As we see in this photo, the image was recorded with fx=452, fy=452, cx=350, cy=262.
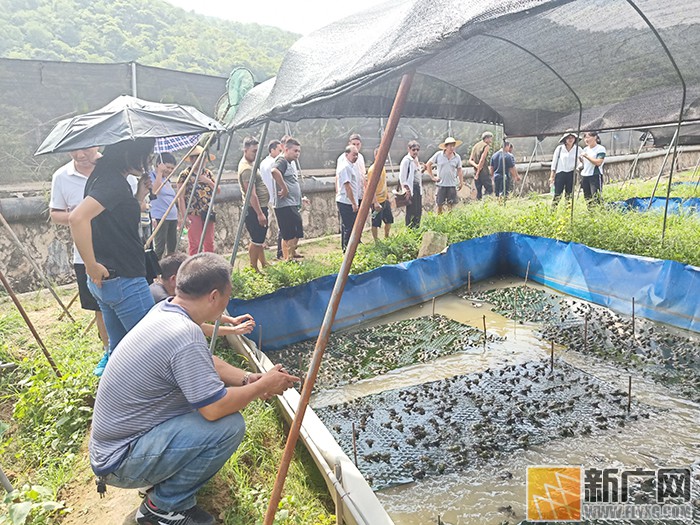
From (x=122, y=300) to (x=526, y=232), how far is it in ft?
20.2

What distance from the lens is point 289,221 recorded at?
6.47m

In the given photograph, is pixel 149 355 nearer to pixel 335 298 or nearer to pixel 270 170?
pixel 335 298

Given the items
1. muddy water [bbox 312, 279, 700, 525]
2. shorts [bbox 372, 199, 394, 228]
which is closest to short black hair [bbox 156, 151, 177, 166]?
muddy water [bbox 312, 279, 700, 525]

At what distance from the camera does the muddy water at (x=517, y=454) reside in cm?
261

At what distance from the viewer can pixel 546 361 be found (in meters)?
4.23

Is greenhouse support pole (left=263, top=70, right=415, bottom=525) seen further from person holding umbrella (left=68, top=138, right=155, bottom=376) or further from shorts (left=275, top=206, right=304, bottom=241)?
shorts (left=275, top=206, right=304, bottom=241)

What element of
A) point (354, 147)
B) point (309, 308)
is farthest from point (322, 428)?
point (354, 147)

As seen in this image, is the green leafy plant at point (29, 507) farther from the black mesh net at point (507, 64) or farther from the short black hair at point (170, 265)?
the black mesh net at point (507, 64)

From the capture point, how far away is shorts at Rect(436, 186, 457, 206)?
8.85m

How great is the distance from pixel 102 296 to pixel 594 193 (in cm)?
891

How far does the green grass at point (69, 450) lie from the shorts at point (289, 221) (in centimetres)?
258

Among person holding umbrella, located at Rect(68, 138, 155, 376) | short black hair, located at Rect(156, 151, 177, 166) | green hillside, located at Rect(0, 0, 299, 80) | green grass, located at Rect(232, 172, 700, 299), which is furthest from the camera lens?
green hillside, located at Rect(0, 0, 299, 80)

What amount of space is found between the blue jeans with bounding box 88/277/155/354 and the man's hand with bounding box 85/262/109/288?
0.06 meters

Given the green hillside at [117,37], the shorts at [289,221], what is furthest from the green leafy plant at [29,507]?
the green hillside at [117,37]
